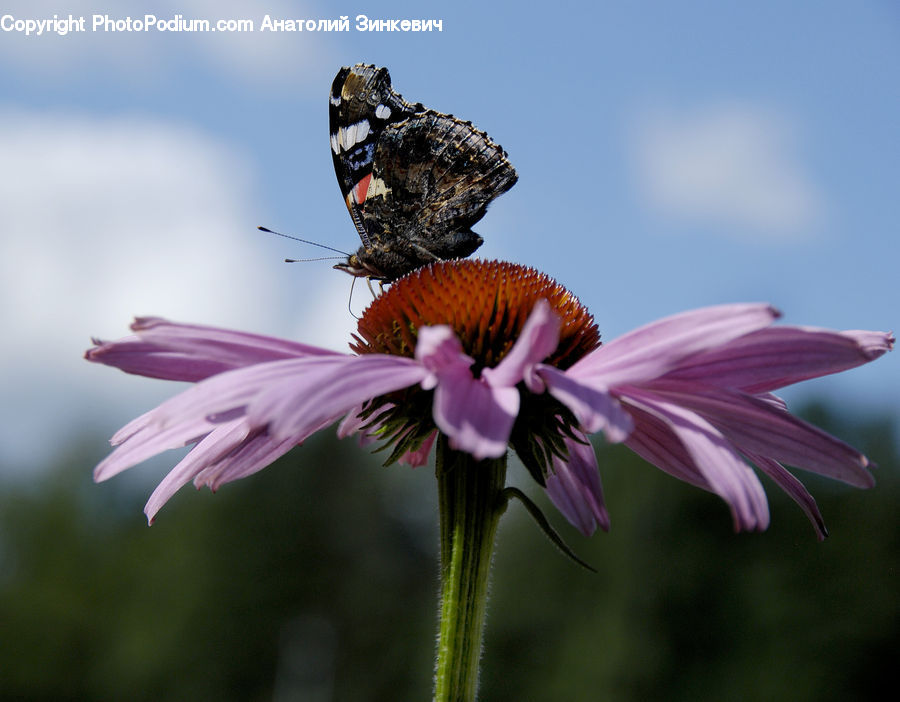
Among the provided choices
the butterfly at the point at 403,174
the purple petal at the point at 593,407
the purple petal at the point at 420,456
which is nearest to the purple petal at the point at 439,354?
the purple petal at the point at 593,407

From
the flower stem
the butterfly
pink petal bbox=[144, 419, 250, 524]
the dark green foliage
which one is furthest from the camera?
the dark green foliage

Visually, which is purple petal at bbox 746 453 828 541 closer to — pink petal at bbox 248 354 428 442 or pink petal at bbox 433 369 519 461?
pink petal at bbox 433 369 519 461

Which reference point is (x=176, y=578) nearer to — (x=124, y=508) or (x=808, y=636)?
(x=124, y=508)

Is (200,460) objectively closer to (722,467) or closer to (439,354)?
(439,354)

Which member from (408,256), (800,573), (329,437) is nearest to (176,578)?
(329,437)

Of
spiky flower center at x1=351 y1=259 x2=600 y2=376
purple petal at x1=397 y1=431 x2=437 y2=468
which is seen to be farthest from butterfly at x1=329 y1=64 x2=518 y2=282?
purple petal at x1=397 y1=431 x2=437 y2=468

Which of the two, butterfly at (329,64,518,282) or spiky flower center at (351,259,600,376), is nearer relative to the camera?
spiky flower center at (351,259,600,376)
